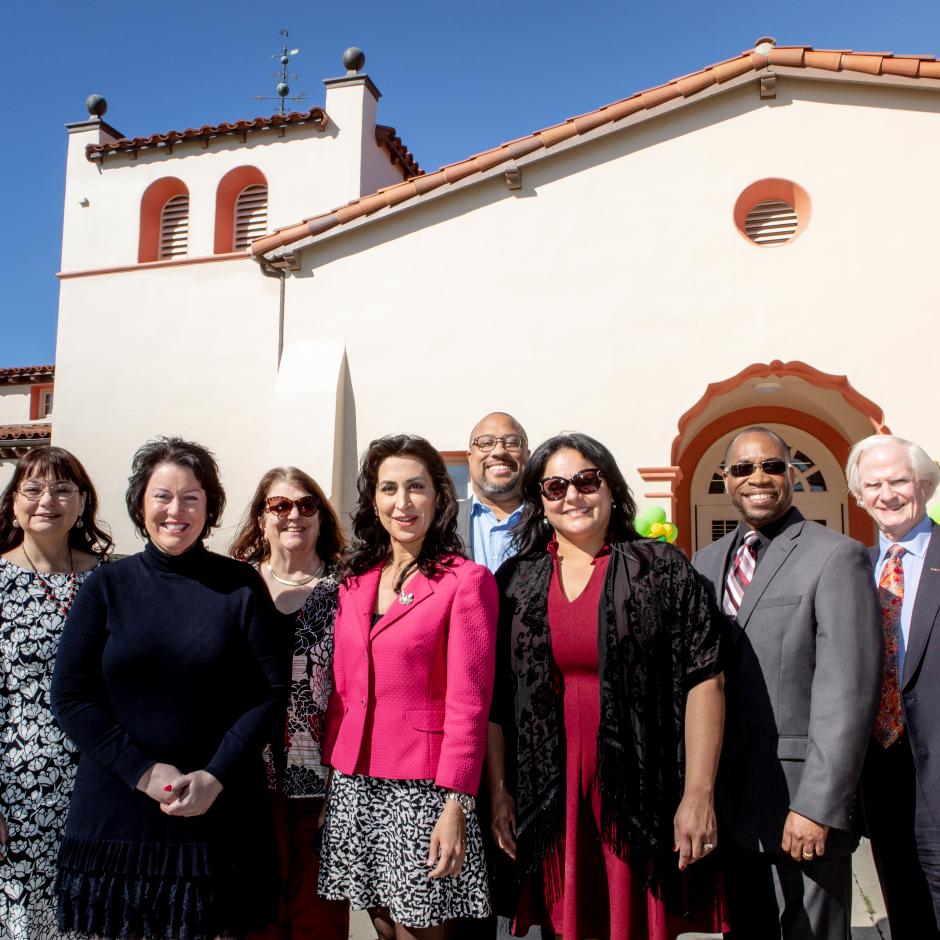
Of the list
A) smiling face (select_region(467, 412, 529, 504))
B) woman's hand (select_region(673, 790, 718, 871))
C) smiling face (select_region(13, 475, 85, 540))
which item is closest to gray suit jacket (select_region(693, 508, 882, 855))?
woman's hand (select_region(673, 790, 718, 871))

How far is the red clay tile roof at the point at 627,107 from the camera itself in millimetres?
7828

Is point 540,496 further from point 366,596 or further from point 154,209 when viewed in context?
point 154,209

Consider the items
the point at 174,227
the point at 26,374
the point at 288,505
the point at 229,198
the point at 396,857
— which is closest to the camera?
the point at 396,857

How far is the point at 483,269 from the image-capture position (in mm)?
8484

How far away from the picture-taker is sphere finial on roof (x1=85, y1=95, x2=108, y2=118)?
12062 millimetres

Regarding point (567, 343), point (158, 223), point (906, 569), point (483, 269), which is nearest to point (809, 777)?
point (906, 569)

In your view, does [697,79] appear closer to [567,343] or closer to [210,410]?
[567,343]

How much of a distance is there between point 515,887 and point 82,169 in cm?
1233

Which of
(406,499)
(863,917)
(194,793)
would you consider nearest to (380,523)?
(406,499)

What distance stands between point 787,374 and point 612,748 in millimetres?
6333

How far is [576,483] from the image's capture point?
9.04 ft

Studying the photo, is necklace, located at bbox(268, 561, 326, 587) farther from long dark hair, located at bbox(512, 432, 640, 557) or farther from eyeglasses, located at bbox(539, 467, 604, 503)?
eyeglasses, located at bbox(539, 467, 604, 503)

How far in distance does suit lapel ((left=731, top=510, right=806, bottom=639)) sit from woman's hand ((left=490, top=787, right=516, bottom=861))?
90 centimetres

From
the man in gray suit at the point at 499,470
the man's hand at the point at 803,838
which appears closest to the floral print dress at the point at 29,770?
the man in gray suit at the point at 499,470
